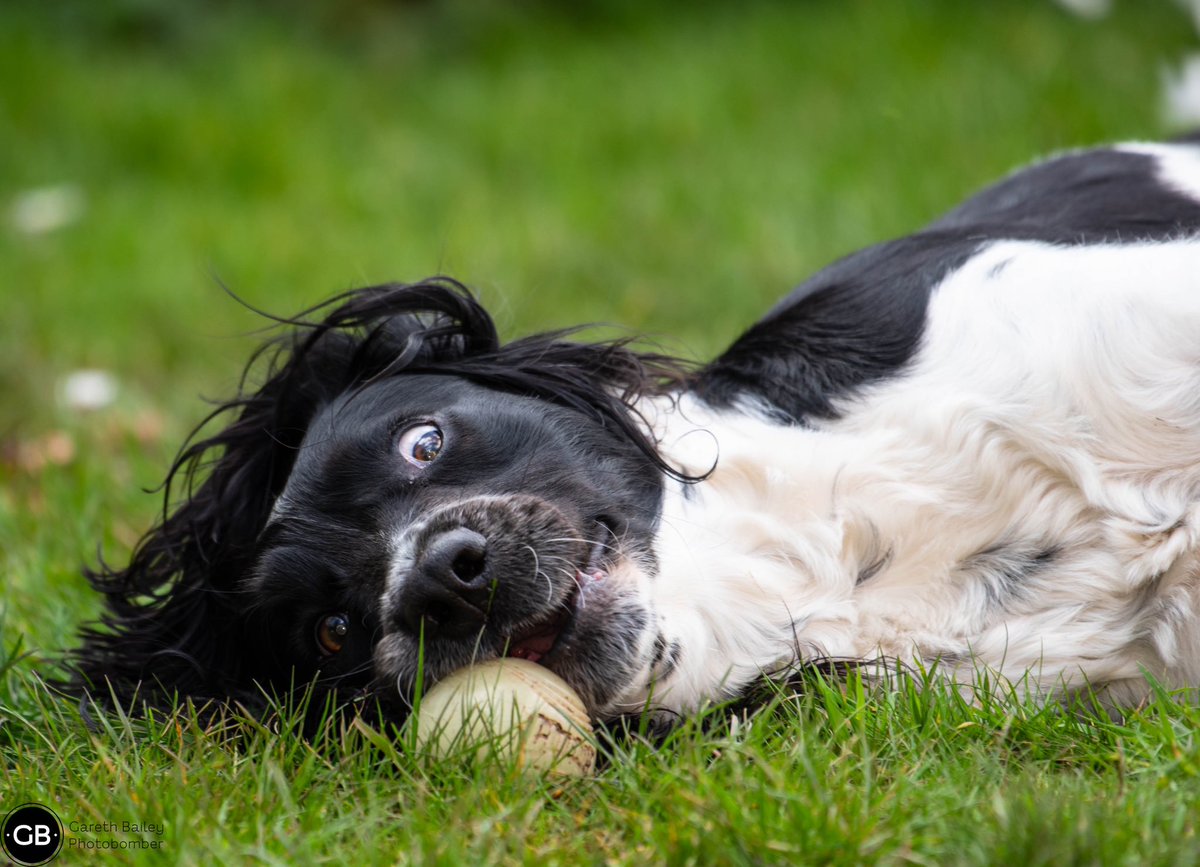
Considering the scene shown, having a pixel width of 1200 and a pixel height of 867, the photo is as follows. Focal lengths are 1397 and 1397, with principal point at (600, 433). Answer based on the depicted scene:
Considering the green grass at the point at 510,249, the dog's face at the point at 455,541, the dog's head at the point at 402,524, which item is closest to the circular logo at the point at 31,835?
the green grass at the point at 510,249

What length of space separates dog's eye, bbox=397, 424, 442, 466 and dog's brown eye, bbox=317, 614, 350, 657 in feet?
1.21

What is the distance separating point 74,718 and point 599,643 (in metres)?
1.12

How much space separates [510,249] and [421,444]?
12.2 ft

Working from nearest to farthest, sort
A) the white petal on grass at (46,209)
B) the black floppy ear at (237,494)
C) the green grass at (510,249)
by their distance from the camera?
the green grass at (510,249), the black floppy ear at (237,494), the white petal on grass at (46,209)

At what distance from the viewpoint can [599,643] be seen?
273 centimetres

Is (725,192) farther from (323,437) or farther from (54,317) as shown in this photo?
(323,437)

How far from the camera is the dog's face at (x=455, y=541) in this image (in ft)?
8.93

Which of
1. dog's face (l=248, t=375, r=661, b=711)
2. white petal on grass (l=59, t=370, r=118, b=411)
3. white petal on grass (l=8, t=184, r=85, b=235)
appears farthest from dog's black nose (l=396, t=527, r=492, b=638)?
white petal on grass (l=8, t=184, r=85, b=235)

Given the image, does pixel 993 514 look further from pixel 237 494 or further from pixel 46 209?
pixel 46 209

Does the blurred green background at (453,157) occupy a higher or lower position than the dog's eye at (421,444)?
higher

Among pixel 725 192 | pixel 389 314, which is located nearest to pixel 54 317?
pixel 725 192

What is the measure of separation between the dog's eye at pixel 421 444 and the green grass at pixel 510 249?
2.00 feet

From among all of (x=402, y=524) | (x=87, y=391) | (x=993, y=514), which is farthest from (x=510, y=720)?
(x=87, y=391)

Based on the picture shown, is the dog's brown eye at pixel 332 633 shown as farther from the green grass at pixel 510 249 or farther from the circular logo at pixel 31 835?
the circular logo at pixel 31 835
